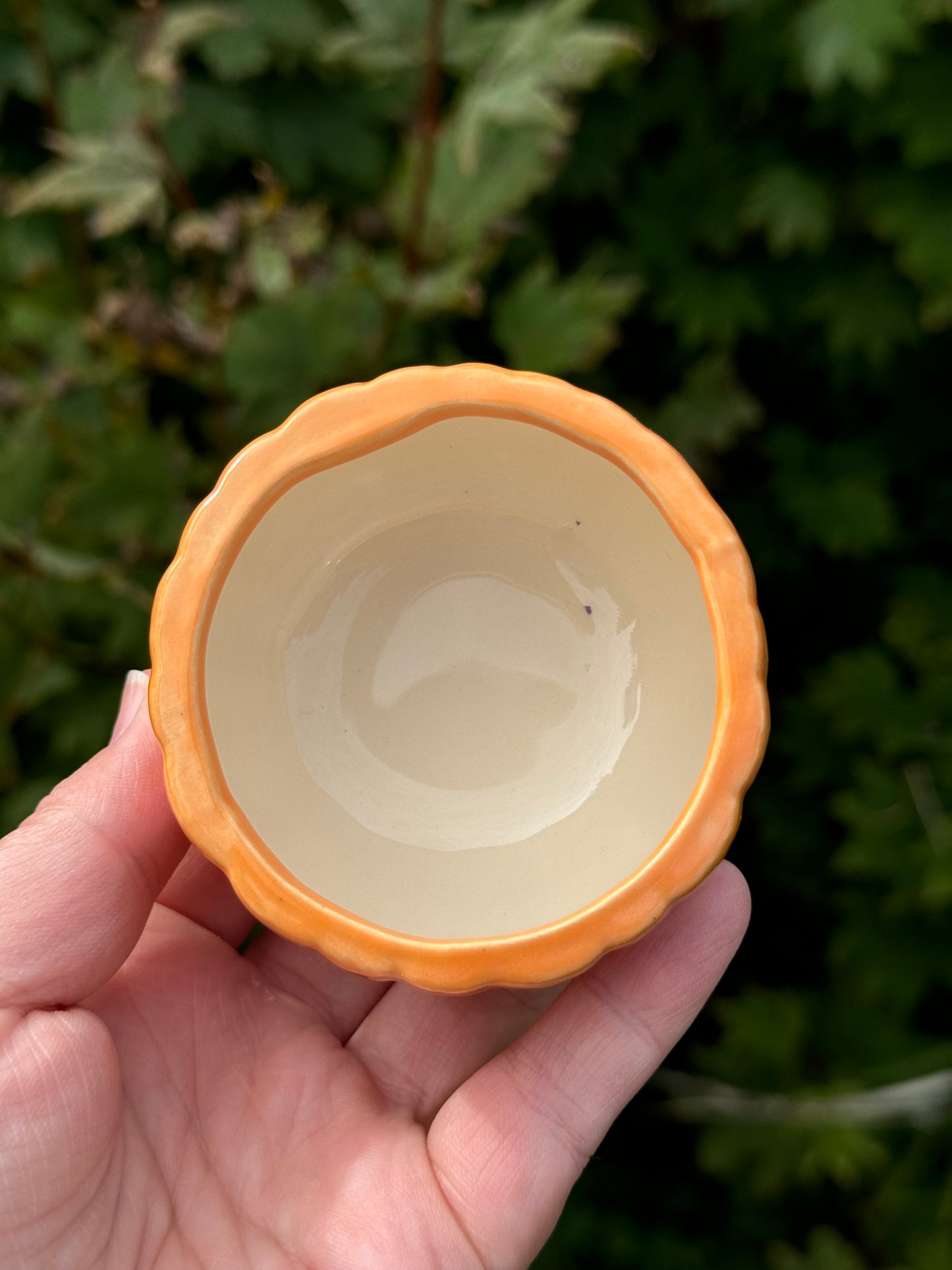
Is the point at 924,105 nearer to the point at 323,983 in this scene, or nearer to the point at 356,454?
the point at 356,454

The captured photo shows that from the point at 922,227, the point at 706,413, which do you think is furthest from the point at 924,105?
the point at 706,413

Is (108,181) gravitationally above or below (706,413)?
above

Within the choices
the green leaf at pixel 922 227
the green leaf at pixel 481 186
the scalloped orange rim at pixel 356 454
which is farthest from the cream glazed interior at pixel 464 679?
the green leaf at pixel 922 227

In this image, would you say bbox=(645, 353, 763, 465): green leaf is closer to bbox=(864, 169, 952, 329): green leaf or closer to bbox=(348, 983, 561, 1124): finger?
bbox=(864, 169, 952, 329): green leaf

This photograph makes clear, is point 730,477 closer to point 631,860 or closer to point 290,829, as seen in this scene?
point 631,860

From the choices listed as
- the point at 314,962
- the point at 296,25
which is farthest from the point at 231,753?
the point at 296,25

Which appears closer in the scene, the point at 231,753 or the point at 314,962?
the point at 231,753
